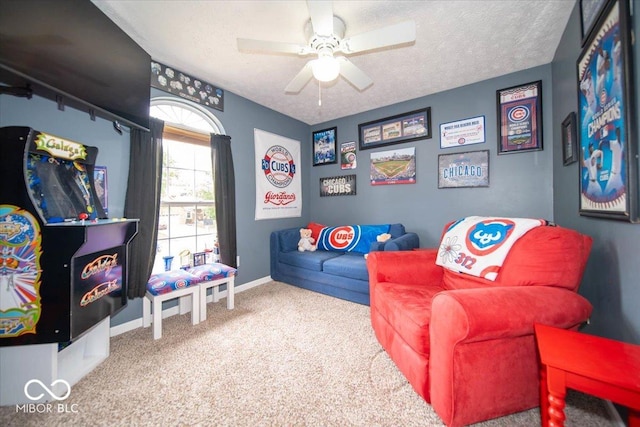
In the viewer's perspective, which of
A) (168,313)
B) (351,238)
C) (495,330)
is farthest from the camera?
(351,238)

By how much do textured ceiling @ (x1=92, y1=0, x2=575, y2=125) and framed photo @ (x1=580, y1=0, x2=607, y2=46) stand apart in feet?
0.83

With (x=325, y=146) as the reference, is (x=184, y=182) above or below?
below

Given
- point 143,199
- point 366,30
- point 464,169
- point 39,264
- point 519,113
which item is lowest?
point 39,264

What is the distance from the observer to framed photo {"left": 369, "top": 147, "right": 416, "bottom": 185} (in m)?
3.26

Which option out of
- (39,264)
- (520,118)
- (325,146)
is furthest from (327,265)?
(520,118)

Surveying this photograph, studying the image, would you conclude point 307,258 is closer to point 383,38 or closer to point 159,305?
point 159,305

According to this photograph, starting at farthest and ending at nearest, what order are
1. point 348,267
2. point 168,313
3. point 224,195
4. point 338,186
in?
point 338,186
point 224,195
point 348,267
point 168,313

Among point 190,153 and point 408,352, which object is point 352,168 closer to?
point 190,153

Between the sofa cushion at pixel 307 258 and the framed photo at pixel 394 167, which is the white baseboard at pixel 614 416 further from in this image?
the framed photo at pixel 394 167

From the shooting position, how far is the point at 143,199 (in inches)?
86.1

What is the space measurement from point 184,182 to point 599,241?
3644 millimetres

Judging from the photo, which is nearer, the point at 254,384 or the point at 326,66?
the point at 254,384

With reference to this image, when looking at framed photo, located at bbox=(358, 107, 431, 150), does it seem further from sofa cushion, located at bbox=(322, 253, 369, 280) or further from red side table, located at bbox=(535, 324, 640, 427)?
red side table, located at bbox=(535, 324, 640, 427)

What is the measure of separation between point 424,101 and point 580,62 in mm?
1683
